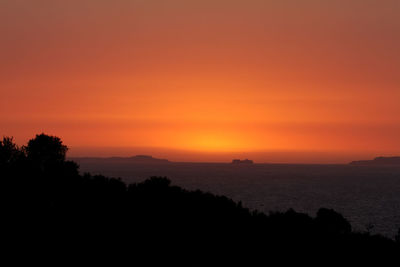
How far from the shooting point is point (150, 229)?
43.8 metres

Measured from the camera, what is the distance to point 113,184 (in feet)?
197

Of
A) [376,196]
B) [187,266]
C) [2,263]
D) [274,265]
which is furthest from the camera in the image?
[376,196]

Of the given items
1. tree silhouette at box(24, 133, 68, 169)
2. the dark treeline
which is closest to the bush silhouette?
tree silhouette at box(24, 133, 68, 169)

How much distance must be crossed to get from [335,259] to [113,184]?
101 feet

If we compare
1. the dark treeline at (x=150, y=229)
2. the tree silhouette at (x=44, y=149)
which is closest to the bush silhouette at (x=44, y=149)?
the tree silhouette at (x=44, y=149)

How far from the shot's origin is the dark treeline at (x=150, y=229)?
37.2 m

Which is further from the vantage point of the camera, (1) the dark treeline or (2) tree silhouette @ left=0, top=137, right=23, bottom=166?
(2) tree silhouette @ left=0, top=137, right=23, bottom=166

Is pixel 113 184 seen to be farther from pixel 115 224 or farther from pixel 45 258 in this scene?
pixel 45 258

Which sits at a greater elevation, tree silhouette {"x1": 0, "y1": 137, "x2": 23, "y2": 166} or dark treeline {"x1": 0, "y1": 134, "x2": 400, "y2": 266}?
tree silhouette {"x1": 0, "y1": 137, "x2": 23, "y2": 166}

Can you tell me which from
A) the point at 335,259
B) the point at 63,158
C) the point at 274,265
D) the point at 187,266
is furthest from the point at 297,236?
the point at 63,158

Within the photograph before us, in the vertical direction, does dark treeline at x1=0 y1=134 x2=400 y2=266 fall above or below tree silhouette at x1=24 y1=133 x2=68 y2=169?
below

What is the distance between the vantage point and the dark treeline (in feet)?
122

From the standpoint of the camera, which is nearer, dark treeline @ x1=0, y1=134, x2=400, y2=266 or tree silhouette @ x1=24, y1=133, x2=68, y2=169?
dark treeline @ x1=0, y1=134, x2=400, y2=266

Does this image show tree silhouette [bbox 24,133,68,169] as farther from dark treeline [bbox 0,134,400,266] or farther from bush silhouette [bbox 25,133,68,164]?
dark treeline [bbox 0,134,400,266]
